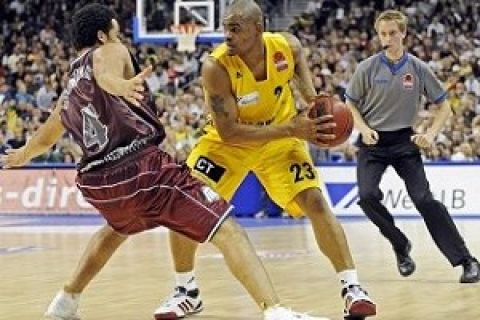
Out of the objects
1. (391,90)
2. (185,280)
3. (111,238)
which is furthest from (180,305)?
(391,90)

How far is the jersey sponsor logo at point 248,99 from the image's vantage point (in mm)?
6531

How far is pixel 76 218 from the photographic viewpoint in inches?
682

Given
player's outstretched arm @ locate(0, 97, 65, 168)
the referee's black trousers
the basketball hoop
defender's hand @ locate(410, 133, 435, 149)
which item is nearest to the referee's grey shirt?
the referee's black trousers

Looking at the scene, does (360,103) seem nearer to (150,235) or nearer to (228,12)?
(228,12)

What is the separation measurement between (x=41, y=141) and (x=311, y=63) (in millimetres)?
15833

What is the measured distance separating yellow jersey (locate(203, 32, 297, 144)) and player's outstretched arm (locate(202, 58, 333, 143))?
0.07 metres

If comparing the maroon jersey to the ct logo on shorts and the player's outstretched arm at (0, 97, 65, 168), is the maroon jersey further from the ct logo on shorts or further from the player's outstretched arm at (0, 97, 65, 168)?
the ct logo on shorts

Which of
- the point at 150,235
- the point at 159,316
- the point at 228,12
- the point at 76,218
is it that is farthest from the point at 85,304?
the point at 76,218

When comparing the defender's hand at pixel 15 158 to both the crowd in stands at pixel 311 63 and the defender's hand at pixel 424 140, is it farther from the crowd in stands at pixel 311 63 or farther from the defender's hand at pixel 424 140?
the crowd in stands at pixel 311 63

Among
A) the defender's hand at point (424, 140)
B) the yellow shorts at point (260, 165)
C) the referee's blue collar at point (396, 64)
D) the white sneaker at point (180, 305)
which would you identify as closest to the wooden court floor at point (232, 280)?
the white sneaker at point (180, 305)

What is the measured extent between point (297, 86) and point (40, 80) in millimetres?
17743

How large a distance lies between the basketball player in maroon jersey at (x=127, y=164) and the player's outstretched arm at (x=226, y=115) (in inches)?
13.2

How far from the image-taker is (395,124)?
28.5 ft

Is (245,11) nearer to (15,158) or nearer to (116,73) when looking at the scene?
(116,73)
